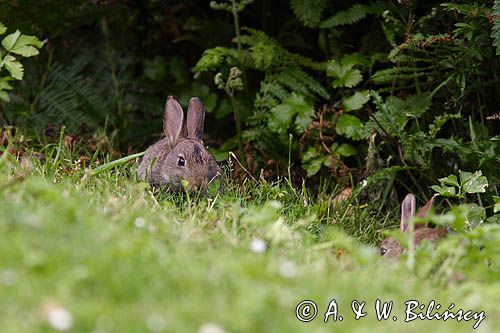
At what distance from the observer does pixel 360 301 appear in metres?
3.83

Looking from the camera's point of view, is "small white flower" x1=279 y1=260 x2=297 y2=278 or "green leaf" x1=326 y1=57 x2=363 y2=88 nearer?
"small white flower" x1=279 y1=260 x2=297 y2=278

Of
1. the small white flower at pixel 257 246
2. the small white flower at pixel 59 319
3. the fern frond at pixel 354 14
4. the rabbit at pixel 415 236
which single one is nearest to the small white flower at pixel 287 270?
the small white flower at pixel 257 246

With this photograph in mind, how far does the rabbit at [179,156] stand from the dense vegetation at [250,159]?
251 millimetres

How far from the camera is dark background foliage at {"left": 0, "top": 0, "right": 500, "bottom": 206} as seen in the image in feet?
23.3

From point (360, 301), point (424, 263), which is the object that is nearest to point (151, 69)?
point (424, 263)

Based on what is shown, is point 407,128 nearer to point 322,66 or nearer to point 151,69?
point 322,66

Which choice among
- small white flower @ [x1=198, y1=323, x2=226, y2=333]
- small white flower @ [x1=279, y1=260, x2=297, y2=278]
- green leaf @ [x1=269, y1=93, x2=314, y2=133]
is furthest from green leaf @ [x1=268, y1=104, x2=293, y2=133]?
small white flower @ [x1=198, y1=323, x2=226, y2=333]

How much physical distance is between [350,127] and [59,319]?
4.79 metres

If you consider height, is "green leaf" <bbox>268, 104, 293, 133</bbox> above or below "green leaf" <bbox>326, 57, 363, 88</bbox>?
below

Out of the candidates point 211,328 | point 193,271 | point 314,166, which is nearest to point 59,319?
point 211,328

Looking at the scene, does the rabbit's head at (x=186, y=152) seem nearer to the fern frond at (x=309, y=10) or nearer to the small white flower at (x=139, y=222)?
the fern frond at (x=309, y=10)

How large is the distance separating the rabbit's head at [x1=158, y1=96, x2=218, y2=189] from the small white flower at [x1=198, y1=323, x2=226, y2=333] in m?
3.07

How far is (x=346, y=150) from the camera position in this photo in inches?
304

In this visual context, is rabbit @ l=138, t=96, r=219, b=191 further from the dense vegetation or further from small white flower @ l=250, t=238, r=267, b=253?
small white flower @ l=250, t=238, r=267, b=253
